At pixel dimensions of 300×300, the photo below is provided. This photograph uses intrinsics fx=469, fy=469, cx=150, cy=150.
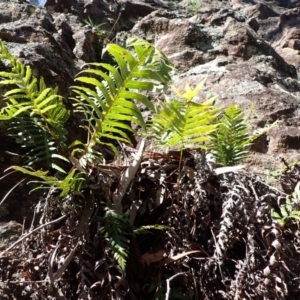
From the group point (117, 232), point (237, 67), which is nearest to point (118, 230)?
point (117, 232)

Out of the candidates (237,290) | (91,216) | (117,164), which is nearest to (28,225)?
(91,216)

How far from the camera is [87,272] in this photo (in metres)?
1.43

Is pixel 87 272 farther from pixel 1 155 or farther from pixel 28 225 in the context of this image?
pixel 1 155

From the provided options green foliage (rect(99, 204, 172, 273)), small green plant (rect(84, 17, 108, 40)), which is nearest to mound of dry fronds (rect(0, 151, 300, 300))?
green foliage (rect(99, 204, 172, 273))

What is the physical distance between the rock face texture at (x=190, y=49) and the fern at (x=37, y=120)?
0.55ft

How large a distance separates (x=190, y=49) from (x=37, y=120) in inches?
57.7

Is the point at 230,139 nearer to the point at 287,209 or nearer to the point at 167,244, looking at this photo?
the point at 287,209

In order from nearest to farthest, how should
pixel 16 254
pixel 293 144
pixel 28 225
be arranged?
1. pixel 16 254
2. pixel 28 225
3. pixel 293 144

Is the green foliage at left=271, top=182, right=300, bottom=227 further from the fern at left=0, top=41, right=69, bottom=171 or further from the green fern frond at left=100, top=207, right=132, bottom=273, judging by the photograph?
the fern at left=0, top=41, right=69, bottom=171

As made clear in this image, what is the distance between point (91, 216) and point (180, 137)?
0.39 meters

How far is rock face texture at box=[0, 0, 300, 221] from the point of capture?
220 cm

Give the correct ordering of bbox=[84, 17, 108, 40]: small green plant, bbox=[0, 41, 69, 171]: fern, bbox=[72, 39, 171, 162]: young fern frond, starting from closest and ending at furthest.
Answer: bbox=[72, 39, 171, 162]: young fern frond, bbox=[0, 41, 69, 171]: fern, bbox=[84, 17, 108, 40]: small green plant

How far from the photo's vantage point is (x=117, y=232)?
1.45 meters

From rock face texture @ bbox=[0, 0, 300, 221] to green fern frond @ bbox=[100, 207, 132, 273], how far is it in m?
0.58
